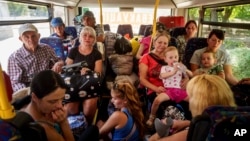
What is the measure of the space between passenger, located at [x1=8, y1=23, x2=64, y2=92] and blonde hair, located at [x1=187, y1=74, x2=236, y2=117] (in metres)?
1.59

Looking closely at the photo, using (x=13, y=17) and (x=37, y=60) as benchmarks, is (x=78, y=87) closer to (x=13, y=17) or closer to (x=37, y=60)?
(x=37, y=60)

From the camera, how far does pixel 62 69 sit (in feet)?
7.82

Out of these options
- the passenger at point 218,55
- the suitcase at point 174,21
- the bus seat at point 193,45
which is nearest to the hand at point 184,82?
the passenger at point 218,55

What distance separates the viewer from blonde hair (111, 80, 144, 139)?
202cm

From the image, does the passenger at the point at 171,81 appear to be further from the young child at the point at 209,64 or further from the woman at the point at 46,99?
the woman at the point at 46,99

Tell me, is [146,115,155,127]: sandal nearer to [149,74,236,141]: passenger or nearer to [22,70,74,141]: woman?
[149,74,236,141]: passenger

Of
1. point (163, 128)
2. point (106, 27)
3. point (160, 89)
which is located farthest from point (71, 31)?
point (163, 128)

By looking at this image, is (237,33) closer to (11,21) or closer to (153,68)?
(153,68)

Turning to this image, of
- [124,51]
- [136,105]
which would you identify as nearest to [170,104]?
[136,105]

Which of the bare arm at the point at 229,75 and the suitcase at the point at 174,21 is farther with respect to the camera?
the suitcase at the point at 174,21

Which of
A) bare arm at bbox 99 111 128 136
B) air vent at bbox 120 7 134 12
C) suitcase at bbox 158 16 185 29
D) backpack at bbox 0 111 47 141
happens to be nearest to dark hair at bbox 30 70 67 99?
backpack at bbox 0 111 47 141

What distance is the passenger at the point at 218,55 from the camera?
9.33 feet

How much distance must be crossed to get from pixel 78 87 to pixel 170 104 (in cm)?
97

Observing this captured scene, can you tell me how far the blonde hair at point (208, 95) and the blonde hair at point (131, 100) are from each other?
0.77m
